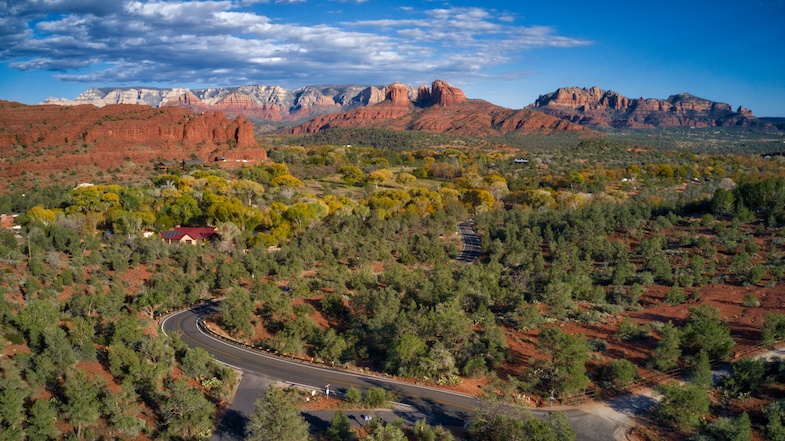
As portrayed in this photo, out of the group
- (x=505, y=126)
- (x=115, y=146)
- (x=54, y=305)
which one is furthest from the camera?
(x=505, y=126)

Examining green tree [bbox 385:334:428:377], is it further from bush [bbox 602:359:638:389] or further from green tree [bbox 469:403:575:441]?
bush [bbox 602:359:638:389]

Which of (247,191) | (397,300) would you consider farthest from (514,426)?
(247,191)

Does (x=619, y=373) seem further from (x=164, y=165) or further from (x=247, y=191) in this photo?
(x=164, y=165)

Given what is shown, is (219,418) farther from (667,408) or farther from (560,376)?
(667,408)

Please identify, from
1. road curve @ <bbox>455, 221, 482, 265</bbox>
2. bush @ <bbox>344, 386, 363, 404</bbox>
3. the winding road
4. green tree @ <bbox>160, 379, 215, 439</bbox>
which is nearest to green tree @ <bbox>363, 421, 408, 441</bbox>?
the winding road

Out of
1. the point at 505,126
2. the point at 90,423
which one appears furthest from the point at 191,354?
the point at 505,126

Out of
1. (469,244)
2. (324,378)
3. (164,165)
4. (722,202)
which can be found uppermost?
(722,202)
